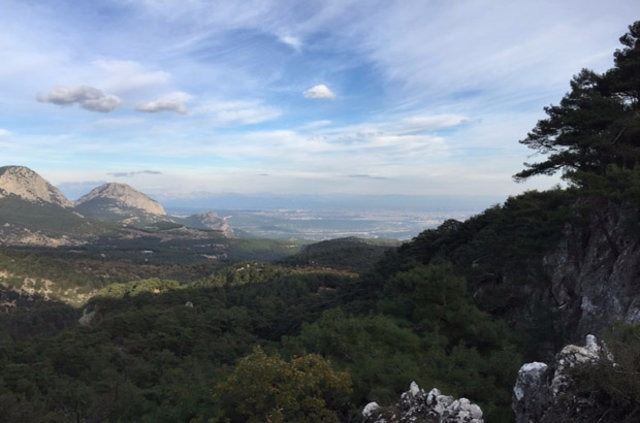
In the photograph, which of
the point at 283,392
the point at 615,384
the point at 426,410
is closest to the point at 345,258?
the point at 283,392

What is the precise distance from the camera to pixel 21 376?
3381 centimetres

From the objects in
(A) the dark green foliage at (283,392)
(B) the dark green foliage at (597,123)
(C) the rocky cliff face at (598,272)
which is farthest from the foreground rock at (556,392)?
(B) the dark green foliage at (597,123)

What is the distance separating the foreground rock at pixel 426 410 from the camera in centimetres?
838

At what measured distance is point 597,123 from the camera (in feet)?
72.5

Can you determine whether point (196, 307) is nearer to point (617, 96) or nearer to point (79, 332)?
point (79, 332)

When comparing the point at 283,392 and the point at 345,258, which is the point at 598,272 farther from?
the point at 345,258

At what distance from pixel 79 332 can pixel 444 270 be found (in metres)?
49.1

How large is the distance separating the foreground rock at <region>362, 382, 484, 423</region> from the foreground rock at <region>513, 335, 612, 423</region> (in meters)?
0.88

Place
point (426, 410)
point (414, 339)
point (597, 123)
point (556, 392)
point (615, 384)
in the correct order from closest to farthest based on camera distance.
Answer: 1. point (615, 384)
2. point (556, 392)
3. point (426, 410)
4. point (414, 339)
5. point (597, 123)

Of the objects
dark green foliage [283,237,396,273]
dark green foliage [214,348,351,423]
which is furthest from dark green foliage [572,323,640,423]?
dark green foliage [283,237,396,273]

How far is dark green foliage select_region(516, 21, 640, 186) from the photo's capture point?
20672 millimetres

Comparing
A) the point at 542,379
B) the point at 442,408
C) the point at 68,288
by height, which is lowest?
the point at 68,288

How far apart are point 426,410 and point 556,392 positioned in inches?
109

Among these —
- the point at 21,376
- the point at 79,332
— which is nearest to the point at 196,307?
the point at 79,332
